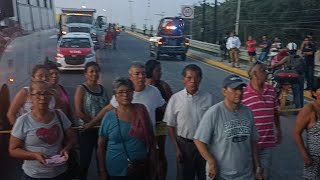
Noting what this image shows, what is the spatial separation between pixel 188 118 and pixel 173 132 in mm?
242

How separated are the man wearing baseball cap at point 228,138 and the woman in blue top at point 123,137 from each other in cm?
51

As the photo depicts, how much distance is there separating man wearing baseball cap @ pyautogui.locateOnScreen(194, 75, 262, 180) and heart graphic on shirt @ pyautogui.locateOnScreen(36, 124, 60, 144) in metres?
1.14

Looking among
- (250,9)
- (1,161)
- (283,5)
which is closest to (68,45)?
(1,161)

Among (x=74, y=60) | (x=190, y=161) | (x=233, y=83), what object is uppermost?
(x=233, y=83)

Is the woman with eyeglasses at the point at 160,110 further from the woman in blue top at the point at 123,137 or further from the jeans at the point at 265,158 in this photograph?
the woman in blue top at the point at 123,137

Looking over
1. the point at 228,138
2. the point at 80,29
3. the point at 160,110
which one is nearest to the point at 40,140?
the point at 228,138

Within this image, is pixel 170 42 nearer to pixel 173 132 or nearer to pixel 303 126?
pixel 173 132

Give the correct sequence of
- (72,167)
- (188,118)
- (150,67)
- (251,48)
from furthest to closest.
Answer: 1. (251,48)
2. (150,67)
3. (188,118)
4. (72,167)

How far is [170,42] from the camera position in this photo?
93.5ft

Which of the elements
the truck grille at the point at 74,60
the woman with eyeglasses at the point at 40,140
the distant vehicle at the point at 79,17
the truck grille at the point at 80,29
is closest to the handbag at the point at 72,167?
the woman with eyeglasses at the point at 40,140

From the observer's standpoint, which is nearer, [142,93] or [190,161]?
[190,161]

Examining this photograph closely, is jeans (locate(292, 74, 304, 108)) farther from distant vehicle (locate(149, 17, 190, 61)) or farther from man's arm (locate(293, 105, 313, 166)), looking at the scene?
distant vehicle (locate(149, 17, 190, 61))

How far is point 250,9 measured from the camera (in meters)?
60.0

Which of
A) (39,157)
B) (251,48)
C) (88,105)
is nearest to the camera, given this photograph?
(39,157)
